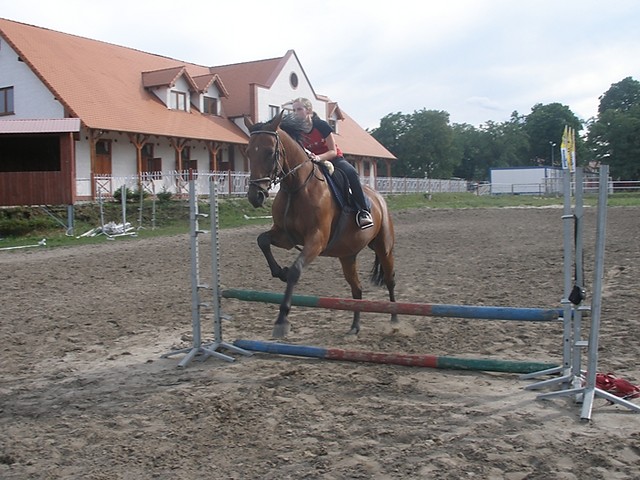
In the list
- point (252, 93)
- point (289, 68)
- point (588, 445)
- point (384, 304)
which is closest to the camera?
point (588, 445)

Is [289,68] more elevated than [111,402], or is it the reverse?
[289,68]

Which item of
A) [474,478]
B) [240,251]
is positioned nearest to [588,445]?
[474,478]

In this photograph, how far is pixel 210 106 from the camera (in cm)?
3681

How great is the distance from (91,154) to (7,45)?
22.9 ft

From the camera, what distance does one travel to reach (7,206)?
22797 millimetres

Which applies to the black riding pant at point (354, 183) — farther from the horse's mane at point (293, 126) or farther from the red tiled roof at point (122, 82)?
the red tiled roof at point (122, 82)

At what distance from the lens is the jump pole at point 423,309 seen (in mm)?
5152

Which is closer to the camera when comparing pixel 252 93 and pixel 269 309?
pixel 269 309

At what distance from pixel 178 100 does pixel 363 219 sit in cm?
2953

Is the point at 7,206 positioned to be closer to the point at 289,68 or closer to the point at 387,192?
the point at 289,68

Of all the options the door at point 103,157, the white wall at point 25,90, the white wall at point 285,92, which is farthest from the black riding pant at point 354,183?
the white wall at point 285,92

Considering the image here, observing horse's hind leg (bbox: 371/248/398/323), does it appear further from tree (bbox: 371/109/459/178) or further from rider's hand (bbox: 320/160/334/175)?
tree (bbox: 371/109/459/178)

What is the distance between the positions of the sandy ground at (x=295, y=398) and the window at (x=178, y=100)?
25117 millimetres

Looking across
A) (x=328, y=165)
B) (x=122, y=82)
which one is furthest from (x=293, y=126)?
(x=122, y=82)
